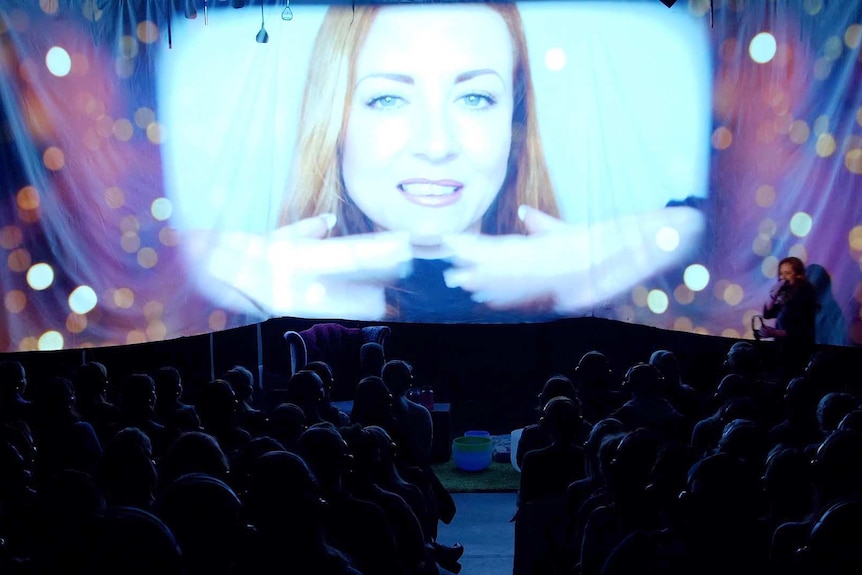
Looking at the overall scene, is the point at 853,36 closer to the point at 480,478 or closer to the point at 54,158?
the point at 480,478

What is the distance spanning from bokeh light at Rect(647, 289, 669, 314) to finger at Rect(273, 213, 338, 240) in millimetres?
2286

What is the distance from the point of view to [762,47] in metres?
5.63

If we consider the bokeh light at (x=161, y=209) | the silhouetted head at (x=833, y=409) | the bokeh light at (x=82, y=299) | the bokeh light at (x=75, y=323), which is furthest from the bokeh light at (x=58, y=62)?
the silhouetted head at (x=833, y=409)

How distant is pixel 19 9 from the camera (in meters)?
4.89

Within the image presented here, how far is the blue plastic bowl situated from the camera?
20.7ft

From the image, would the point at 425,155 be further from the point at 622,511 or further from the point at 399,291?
the point at 622,511

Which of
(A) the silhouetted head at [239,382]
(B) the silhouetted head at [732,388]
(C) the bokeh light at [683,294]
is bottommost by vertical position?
(A) the silhouetted head at [239,382]

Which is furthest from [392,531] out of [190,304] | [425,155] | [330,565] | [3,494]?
[425,155]

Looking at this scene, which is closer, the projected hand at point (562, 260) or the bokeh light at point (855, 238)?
the bokeh light at point (855, 238)

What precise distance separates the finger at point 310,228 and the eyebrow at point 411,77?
0.98 meters

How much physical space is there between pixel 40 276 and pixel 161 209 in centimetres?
85

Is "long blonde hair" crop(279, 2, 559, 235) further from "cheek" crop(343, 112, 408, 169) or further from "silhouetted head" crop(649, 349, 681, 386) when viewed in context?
"silhouetted head" crop(649, 349, 681, 386)

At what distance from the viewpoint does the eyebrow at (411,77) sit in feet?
19.4

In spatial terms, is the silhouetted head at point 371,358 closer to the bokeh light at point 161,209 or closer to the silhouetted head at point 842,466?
the bokeh light at point 161,209
